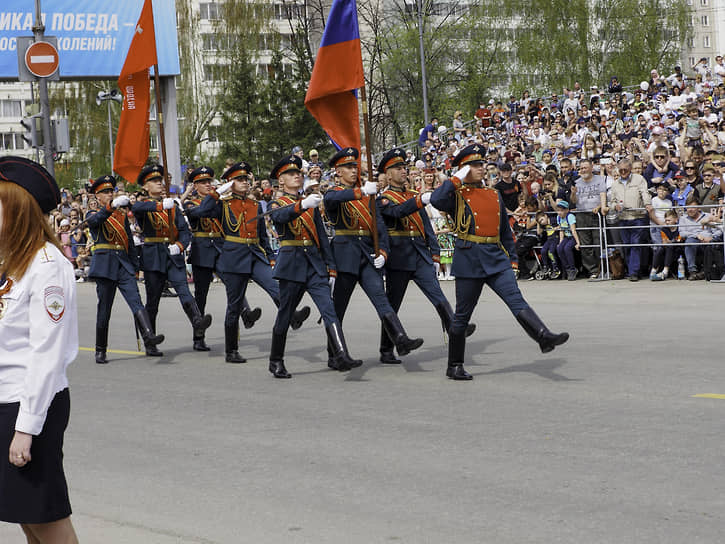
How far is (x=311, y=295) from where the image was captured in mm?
10367

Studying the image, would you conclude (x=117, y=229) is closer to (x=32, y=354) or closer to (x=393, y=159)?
(x=393, y=159)

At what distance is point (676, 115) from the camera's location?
2452 centimetres

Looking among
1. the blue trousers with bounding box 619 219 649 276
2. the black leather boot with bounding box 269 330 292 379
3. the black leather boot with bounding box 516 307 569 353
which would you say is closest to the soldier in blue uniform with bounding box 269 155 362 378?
the black leather boot with bounding box 269 330 292 379

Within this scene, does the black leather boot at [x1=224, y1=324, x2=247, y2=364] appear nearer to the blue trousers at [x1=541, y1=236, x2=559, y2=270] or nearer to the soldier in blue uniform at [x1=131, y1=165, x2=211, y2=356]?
the soldier in blue uniform at [x1=131, y1=165, x2=211, y2=356]

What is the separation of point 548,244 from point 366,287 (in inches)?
365

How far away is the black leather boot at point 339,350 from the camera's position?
9898 millimetres

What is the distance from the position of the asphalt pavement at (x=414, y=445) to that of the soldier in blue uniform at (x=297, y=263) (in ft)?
1.65

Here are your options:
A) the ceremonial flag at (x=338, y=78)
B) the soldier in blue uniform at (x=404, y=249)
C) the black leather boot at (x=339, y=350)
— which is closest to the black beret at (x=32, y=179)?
the black leather boot at (x=339, y=350)

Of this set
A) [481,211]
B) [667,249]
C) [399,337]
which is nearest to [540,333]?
[481,211]

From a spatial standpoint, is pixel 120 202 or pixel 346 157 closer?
pixel 346 157

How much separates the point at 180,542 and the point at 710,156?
14.6m

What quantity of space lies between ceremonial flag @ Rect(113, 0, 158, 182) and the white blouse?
11.3 meters

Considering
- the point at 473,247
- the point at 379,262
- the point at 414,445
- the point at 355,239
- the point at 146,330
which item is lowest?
the point at 414,445

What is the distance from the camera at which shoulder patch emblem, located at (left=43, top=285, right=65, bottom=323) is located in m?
3.96
